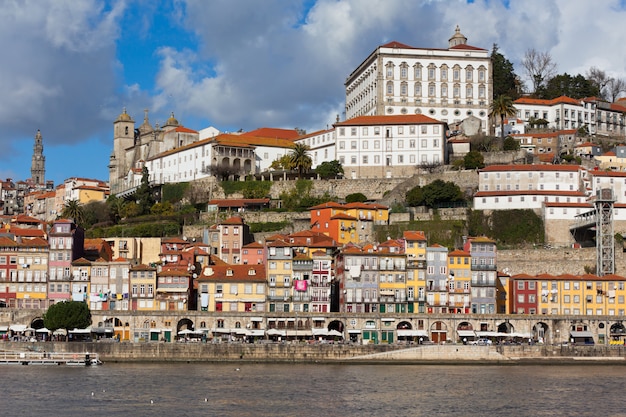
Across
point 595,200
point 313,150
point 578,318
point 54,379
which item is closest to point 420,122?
point 313,150

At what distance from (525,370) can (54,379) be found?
89.7ft

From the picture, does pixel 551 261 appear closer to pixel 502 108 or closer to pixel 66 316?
pixel 502 108

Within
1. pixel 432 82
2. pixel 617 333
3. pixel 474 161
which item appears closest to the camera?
pixel 617 333

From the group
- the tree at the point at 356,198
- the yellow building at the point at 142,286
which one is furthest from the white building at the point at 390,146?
the yellow building at the point at 142,286

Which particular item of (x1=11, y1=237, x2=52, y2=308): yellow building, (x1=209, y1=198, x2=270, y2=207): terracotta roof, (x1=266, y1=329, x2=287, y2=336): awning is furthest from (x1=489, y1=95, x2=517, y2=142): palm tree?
(x1=11, y1=237, x2=52, y2=308): yellow building

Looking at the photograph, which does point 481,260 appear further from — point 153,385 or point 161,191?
point 161,191

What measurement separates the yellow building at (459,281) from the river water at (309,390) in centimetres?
904

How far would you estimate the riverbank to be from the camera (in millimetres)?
69375

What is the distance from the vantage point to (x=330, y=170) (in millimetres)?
99438

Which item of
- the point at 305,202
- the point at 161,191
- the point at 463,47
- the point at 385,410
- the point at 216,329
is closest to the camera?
the point at 385,410

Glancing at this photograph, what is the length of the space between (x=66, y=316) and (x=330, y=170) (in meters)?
35.0

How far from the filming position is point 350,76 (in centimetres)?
12381

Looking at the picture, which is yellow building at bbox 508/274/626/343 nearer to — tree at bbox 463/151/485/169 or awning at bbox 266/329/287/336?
awning at bbox 266/329/287/336

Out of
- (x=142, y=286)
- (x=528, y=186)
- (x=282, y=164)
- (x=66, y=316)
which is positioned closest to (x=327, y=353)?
(x=142, y=286)
